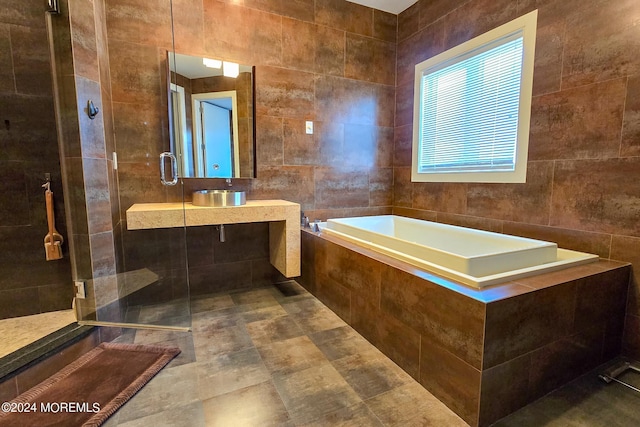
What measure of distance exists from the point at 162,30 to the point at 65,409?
2.61 m

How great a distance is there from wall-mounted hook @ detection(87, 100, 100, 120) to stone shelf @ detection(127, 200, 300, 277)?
25.4 inches

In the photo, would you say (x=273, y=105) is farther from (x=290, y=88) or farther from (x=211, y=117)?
(x=211, y=117)

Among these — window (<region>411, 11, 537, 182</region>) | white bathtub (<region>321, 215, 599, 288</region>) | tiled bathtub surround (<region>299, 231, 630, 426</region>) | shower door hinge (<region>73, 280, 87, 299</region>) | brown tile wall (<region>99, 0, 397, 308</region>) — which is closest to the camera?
tiled bathtub surround (<region>299, 231, 630, 426</region>)

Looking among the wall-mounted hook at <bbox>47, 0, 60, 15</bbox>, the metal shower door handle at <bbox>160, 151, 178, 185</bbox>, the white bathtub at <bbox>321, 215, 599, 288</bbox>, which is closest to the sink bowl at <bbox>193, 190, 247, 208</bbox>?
the metal shower door handle at <bbox>160, 151, 178, 185</bbox>

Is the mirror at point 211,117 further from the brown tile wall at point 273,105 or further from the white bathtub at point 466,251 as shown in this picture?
the white bathtub at point 466,251

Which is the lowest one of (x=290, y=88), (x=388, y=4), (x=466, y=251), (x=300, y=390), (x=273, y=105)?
(x=300, y=390)

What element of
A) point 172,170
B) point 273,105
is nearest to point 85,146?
point 172,170

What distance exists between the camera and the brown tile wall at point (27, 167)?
201 cm

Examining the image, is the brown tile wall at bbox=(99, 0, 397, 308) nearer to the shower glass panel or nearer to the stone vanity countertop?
the shower glass panel

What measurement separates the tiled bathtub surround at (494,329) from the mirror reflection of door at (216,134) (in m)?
1.57

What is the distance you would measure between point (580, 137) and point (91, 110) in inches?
121

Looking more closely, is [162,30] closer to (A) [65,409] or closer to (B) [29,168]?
(B) [29,168]

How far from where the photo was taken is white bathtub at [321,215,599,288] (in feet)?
5.24

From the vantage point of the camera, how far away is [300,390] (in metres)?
1.58
